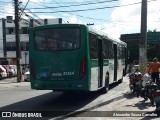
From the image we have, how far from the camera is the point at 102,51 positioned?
688 inches

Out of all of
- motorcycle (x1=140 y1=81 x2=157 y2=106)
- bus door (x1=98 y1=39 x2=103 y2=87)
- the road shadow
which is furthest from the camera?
bus door (x1=98 y1=39 x2=103 y2=87)

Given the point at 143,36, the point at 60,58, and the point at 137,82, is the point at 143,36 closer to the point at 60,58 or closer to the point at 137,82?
the point at 137,82

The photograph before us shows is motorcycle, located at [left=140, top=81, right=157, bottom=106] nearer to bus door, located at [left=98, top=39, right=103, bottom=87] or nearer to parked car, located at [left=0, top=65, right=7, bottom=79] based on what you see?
bus door, located at [left=98, top=39, right=103, bottom=87]

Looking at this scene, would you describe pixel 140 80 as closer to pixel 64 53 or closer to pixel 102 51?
pixel 102 51

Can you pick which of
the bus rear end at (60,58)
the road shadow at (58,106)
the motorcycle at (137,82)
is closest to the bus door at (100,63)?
the road shadow at (58,106)

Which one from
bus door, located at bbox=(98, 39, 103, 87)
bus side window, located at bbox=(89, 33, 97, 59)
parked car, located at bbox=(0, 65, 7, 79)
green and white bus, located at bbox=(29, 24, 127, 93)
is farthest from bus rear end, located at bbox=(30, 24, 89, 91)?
parked car, located at bbox=(0, 65, 7, 79)

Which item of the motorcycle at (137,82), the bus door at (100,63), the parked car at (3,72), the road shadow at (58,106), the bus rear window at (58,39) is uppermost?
the bus rear window at (58,39)

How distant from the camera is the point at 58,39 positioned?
47.7ft

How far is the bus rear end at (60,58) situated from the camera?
14.2 m

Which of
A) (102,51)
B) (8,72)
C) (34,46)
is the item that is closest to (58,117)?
(34,46)

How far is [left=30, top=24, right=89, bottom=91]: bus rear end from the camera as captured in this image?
46.7ft

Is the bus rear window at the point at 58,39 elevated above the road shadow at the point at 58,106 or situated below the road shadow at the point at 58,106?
above

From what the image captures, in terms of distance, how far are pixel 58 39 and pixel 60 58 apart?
766 millimetres

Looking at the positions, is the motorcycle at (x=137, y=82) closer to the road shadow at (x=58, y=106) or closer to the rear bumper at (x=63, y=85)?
the road shadow at (x=58, y=106)
